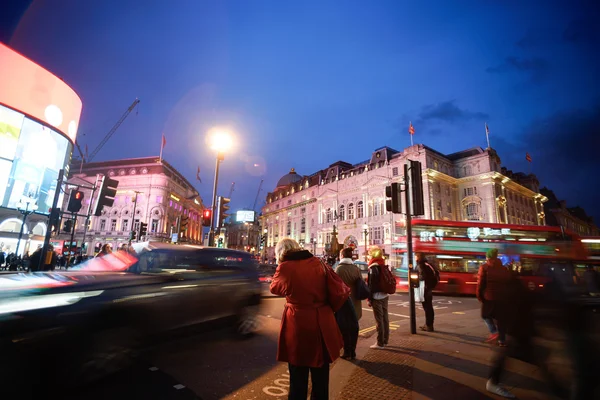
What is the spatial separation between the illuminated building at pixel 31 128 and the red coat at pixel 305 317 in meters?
24.3

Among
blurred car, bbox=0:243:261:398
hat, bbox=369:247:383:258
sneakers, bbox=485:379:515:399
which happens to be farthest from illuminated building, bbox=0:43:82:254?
sneakers, bbox=485:379:515:399

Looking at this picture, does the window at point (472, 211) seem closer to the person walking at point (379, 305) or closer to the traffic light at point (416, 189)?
the traffic light at point (416, 189)

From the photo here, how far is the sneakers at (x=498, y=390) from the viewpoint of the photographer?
3468mm

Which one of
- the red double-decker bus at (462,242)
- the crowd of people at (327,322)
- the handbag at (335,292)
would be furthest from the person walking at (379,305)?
the red double-decker bus at (462,242)

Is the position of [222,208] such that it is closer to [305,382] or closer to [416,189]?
[416,189]

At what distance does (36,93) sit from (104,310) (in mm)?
27900

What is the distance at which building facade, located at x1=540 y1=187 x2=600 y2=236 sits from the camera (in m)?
84.2

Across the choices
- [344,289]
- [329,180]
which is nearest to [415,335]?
[344,289]

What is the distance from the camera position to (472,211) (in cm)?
5359

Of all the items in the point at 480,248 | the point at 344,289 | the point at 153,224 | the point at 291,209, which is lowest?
the point at 344,289

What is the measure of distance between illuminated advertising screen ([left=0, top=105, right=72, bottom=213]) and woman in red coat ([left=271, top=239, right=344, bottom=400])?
90.7ft

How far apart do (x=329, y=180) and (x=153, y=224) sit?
131 ft

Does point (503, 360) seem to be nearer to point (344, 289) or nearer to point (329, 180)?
point (344, 289)

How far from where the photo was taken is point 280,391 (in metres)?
3.89
